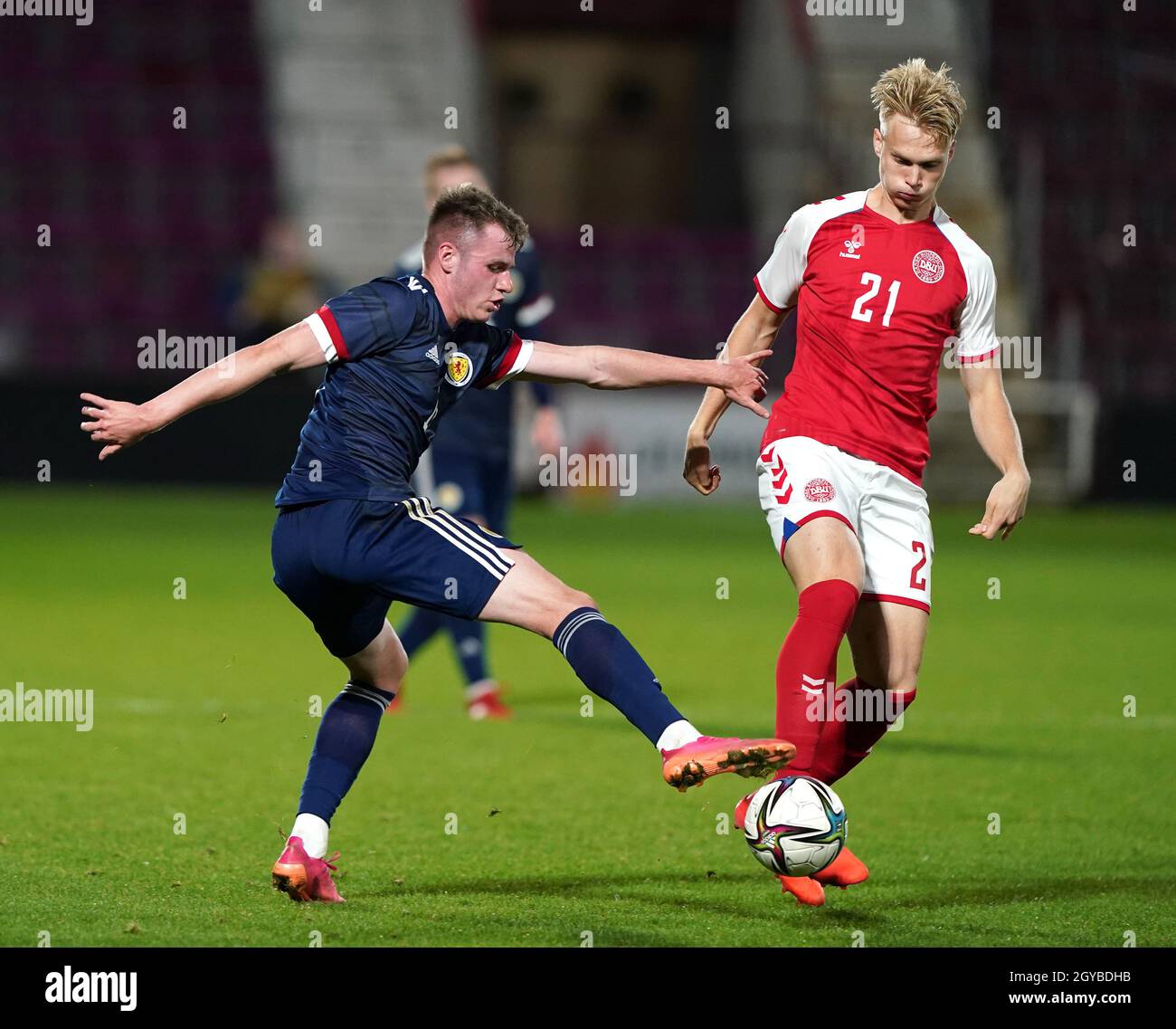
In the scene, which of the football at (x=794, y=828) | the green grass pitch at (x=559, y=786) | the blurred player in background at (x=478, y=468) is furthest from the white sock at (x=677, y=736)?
the blurred player in background at (x=478, y=468)

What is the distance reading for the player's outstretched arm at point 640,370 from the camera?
4750mm

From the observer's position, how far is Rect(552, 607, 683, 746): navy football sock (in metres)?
4.45

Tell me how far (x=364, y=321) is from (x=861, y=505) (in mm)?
1529

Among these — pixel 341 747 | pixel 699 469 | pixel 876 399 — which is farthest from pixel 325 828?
pixel 876 399

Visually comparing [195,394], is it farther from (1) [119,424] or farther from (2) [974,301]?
(2) [974,301]

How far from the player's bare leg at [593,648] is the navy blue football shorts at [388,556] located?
55 mm

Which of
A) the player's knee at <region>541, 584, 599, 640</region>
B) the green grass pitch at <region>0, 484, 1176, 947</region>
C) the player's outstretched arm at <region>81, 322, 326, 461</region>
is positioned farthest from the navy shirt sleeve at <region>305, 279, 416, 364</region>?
the green grass pitch at <region>0, 484, 1176, 947</region>

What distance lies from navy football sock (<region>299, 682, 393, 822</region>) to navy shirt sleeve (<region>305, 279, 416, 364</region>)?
1042 millimetres

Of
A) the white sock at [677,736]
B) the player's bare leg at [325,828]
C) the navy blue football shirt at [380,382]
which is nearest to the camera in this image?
the white sock at [677,736]

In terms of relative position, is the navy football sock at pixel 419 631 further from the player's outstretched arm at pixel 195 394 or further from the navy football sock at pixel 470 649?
the player's outstretched arm at pixel 195 394

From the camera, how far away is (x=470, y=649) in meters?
8.40

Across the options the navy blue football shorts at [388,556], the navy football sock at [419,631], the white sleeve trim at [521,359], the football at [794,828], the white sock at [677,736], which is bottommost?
the football at [794,828]

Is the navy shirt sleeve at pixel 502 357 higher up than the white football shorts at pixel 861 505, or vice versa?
the navy shirt sleeve at pixel 502 357

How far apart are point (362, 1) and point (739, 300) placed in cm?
683
